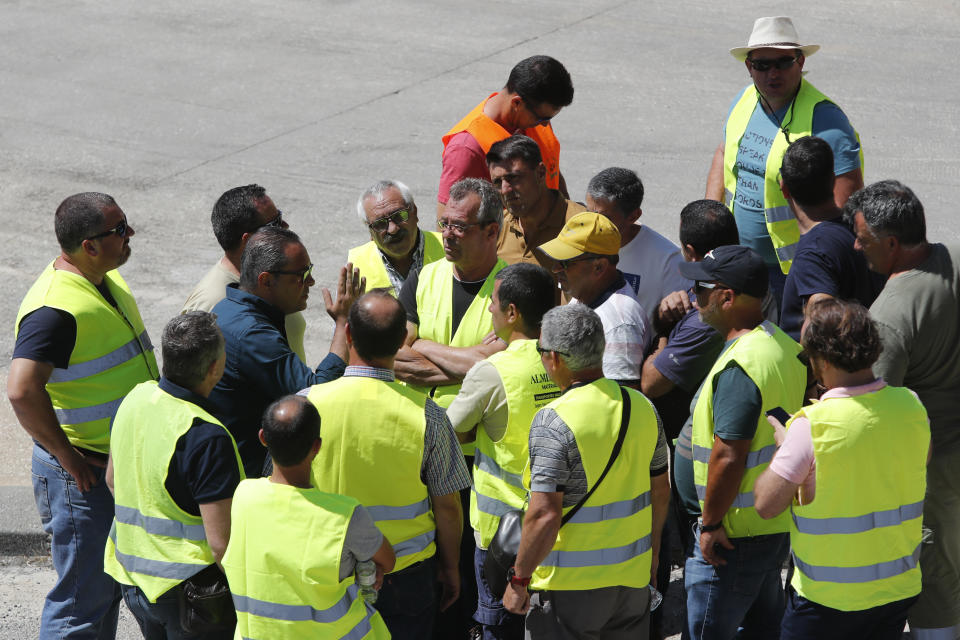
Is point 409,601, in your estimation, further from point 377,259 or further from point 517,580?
point 377,259

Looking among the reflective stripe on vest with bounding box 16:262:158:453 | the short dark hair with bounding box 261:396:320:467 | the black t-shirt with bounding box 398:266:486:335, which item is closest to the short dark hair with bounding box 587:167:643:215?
the black t-shirt with bounding box 398:266:486:335

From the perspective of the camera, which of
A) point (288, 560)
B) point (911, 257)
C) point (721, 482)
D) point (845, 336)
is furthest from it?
point (911, 257)

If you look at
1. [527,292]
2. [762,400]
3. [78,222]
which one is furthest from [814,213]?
[78,222]

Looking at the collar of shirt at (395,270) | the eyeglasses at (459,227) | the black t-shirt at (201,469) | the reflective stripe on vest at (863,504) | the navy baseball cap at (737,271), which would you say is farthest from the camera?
the collar of shirt at (395,270)

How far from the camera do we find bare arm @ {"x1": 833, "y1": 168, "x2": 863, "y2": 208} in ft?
20.2

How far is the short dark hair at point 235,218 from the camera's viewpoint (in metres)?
5.49

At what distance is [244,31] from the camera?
49.9 ft

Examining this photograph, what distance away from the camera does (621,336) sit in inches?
198

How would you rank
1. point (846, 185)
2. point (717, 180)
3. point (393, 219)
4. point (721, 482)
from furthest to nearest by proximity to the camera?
point (717, 180) < point (846, 185) < point (393, 219) < point (721, 482)

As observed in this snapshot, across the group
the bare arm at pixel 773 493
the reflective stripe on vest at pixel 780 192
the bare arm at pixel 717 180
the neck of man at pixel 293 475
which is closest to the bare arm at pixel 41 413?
the neck of man at pixel 293 475

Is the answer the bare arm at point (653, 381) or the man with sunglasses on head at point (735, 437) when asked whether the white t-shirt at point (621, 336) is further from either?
the man with sunglasses on head at point (735, 437)

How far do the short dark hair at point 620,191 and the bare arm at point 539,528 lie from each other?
2.23m

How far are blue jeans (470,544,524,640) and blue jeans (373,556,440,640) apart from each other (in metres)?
0.36

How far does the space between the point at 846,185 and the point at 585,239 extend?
6.62 ft
